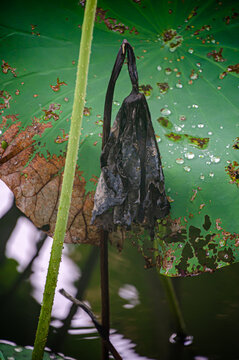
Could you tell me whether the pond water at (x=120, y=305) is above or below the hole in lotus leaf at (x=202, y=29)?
below

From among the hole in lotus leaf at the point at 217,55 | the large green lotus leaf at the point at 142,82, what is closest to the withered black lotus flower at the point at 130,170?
the large green lotus leaf at the point at 142,82

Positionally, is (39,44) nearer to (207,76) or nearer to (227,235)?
(207,76)

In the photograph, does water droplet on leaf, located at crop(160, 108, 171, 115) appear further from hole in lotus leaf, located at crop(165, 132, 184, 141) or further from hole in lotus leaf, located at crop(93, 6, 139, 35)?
hole in lotus leaf, located at crop(93, 6, 139, 35)

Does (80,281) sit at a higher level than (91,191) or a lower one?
lower

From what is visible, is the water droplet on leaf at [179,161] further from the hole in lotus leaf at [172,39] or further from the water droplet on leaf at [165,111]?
the hole in lotus leaf at [172,39]

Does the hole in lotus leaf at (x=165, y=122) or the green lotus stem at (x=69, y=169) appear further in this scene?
the hole in lotus leaf at (x=165, y=122)

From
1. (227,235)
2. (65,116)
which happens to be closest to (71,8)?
(65,116)
